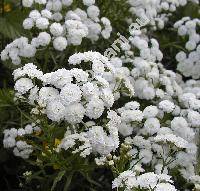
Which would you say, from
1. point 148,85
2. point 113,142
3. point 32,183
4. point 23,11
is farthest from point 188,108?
point 23,11

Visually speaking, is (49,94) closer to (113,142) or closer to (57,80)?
(57,80)

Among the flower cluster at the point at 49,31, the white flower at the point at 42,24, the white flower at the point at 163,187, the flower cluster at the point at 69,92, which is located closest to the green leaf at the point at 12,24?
the flower cluster at the point at 49,31

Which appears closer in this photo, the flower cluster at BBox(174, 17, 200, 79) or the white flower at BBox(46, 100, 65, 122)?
the white flower at BBox(46, 100, 65, 122)

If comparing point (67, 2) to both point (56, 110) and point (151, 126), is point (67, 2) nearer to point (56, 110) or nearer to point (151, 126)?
point (151, 126)

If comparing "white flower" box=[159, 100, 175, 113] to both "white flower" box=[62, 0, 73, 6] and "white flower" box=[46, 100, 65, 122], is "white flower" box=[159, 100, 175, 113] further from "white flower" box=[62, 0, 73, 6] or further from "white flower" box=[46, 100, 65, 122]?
"white flower" box=[62, 0, 73, 6]

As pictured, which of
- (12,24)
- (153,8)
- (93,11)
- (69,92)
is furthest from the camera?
(153,8)

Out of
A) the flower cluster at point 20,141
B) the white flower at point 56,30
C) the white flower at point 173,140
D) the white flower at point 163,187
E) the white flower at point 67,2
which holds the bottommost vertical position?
the flower cluster at point 20,141

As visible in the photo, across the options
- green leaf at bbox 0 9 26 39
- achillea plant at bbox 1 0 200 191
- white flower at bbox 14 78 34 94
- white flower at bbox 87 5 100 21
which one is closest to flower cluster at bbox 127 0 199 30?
achillea plant at bbox 1 0 200 191

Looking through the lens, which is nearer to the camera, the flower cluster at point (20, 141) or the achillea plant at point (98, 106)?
the achillea plant at point (98, 106)

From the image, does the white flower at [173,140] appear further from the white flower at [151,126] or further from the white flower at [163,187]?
the white flower at [163,187]

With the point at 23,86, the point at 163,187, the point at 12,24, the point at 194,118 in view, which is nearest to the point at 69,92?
the point at 23,86

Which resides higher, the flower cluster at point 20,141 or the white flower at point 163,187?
the white flower at point 163,187
